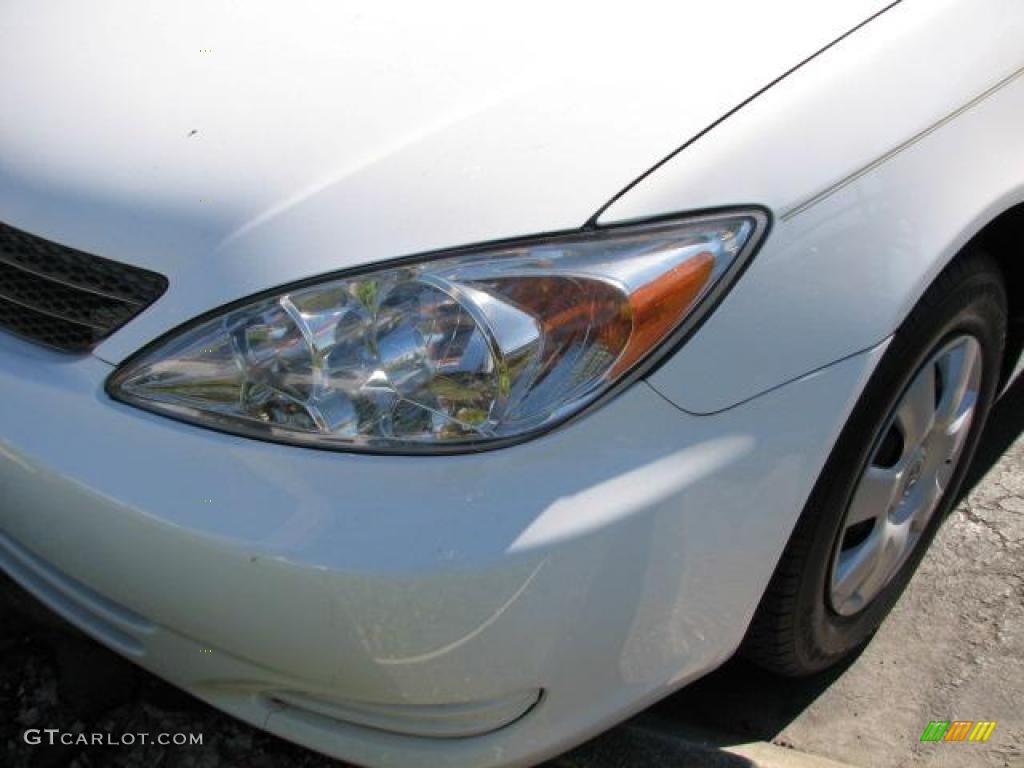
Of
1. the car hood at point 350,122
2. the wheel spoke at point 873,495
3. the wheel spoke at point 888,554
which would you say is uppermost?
the car hood at point 350,122

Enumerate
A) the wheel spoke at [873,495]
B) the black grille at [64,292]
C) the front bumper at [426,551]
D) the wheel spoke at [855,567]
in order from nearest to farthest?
the front bumper at [426,551]
the black grille at [64,292]
the wheel spoke at [873,495]
the wheel spoke at [855,567]

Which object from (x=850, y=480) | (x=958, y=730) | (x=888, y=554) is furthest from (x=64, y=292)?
(x=958, y=730)

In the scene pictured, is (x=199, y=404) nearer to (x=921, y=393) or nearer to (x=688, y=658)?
(x=688, y=658)

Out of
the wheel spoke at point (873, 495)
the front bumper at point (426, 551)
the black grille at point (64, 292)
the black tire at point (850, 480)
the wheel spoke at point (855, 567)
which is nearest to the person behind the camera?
the front bumper at point (426, 551)

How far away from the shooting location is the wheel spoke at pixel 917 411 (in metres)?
1.99

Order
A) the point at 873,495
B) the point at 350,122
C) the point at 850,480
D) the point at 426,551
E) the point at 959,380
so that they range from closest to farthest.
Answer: the point at 426,551 < the point at 350,122 < the point at 850,480 < the point at 873,495 < the point at 959,380

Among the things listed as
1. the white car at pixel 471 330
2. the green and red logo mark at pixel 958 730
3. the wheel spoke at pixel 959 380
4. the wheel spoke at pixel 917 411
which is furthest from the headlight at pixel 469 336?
the green and red logo mark at pixel 958 730

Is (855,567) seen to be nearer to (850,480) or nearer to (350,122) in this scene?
(850,480)

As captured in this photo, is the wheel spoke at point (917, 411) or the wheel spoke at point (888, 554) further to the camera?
the wheel spoke at point (888, 554)

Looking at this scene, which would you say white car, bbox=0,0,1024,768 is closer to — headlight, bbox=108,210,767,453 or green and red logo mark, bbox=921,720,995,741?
headlight, bbox=108,210,767,453

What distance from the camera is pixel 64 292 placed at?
1.75 metres

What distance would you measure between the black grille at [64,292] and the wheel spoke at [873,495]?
110 cm

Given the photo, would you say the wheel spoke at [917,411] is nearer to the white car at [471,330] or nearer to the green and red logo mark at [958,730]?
the white car at [471,330]

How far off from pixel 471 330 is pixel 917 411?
0.88 m
